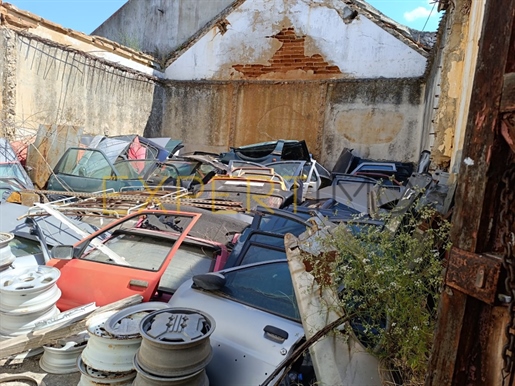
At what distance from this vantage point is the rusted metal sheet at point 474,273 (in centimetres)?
109

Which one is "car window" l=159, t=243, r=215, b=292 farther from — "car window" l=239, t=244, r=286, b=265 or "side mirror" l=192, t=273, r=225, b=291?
"side mirror" l=192, t=273, r=225, b=291

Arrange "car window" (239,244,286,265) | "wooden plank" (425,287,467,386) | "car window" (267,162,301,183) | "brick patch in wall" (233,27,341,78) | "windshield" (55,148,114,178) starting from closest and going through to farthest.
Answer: "wooden plank" (425,287,467,386)
"car window" (239,244,286,265)
"windshield" (55,148,114,178)
"car window" (267,162,301,183)
"brick patch in wall" (233,27,341,78)

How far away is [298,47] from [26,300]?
1235 cm

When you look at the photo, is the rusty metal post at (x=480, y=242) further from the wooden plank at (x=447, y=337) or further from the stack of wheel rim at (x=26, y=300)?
the stack of wheel rim at (x=26, y=300)

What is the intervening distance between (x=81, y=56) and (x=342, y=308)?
464 inches

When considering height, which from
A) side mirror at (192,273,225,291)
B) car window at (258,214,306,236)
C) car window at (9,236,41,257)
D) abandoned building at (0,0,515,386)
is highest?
abandoned building at (0,0,515,386)

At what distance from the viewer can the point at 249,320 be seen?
2600mm

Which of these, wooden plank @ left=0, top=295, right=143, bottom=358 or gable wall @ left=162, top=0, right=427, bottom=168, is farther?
gable wall @ left=162, top=0, right=427, bottom=168

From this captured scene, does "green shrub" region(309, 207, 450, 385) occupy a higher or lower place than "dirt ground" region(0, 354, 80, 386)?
higher

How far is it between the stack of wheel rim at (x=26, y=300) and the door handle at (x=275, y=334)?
2.02 meters

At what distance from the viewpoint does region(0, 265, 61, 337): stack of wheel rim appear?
3160mm

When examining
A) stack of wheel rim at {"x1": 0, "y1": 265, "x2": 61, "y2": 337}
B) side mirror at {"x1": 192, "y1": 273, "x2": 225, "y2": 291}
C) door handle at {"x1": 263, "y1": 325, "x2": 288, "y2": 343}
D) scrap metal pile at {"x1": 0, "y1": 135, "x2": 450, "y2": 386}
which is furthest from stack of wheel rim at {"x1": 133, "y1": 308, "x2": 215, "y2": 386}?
stack of wheel rim at {"x1": 0, "y1": 265, "x2": 61, "y2": 337}

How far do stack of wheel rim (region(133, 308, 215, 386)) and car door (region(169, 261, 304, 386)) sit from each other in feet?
0.64

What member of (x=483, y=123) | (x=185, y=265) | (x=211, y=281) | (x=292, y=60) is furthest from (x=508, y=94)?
(x=292, y=60)
